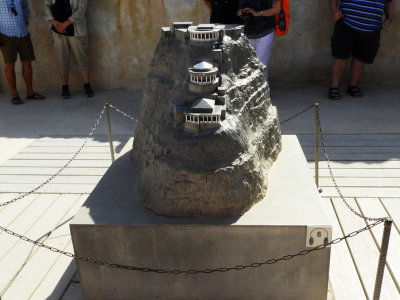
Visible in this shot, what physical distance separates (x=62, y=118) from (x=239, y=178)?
5.42 m

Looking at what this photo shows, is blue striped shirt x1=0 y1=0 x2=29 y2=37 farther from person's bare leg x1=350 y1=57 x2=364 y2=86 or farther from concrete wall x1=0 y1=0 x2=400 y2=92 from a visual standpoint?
person's bare leg x1=350 y1=57 x2=364 y2=86

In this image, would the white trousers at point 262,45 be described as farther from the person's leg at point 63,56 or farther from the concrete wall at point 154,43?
the person's leg at point 63,56

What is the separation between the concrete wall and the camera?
29.9 ft

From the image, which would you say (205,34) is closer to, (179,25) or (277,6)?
(179,25)

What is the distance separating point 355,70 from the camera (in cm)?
867

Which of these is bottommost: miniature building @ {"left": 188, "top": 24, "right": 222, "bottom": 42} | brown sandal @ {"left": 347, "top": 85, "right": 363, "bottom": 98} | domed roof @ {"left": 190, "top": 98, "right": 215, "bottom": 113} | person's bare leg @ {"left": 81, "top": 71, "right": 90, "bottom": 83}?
brown sandal @ {"left": 347, "top": 85, "right": 363, "bottom": 98}

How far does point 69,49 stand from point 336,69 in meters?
5.11

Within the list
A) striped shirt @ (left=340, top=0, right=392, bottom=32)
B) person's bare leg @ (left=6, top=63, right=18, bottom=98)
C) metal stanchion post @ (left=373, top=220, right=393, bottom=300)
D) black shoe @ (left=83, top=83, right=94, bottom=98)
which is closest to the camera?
metal stanchion post @ (left=373, top=220, right=393, bottom=300)

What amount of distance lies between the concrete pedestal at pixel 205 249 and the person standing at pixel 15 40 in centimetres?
584

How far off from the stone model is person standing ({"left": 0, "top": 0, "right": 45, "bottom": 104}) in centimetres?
516

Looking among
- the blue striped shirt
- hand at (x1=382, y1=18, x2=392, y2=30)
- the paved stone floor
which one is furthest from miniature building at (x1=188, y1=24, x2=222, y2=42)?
the blue striped shirt

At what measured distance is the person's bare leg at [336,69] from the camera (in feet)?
28.3

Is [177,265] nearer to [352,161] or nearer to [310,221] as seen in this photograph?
[310,221]

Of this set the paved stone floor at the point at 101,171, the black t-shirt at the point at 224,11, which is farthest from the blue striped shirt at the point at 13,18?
the black t-shirt at the point at 224,11
